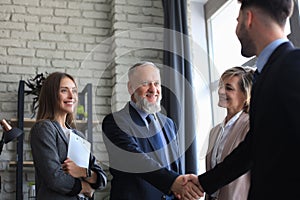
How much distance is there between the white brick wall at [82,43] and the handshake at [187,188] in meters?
1.71

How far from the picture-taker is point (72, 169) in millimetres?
2270

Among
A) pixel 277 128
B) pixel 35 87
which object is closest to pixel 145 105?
pixel 277 128

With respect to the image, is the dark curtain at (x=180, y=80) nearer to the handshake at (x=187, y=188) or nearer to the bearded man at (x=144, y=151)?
the bearded man at (x=144, y=151)

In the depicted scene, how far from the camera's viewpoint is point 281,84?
1.43 metres

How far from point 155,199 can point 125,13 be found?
2.34 metres

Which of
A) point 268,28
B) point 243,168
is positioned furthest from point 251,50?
point 243,168

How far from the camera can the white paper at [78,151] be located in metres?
2.29

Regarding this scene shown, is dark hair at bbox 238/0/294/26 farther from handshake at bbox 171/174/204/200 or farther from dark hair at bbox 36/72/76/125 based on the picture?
dark hair at bbox 36/72/76/125

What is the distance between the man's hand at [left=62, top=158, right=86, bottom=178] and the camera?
2.26m

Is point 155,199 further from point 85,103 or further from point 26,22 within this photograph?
point 26,22

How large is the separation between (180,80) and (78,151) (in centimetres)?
172

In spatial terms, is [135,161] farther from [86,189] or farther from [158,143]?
[86,189]

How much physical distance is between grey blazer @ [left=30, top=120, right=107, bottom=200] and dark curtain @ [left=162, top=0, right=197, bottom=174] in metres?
1.48

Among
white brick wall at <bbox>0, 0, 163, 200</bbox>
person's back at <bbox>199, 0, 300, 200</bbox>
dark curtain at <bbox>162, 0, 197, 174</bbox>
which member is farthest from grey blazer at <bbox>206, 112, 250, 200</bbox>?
white brick wall at <bbox>0, 0, 163, 200</bbox>
